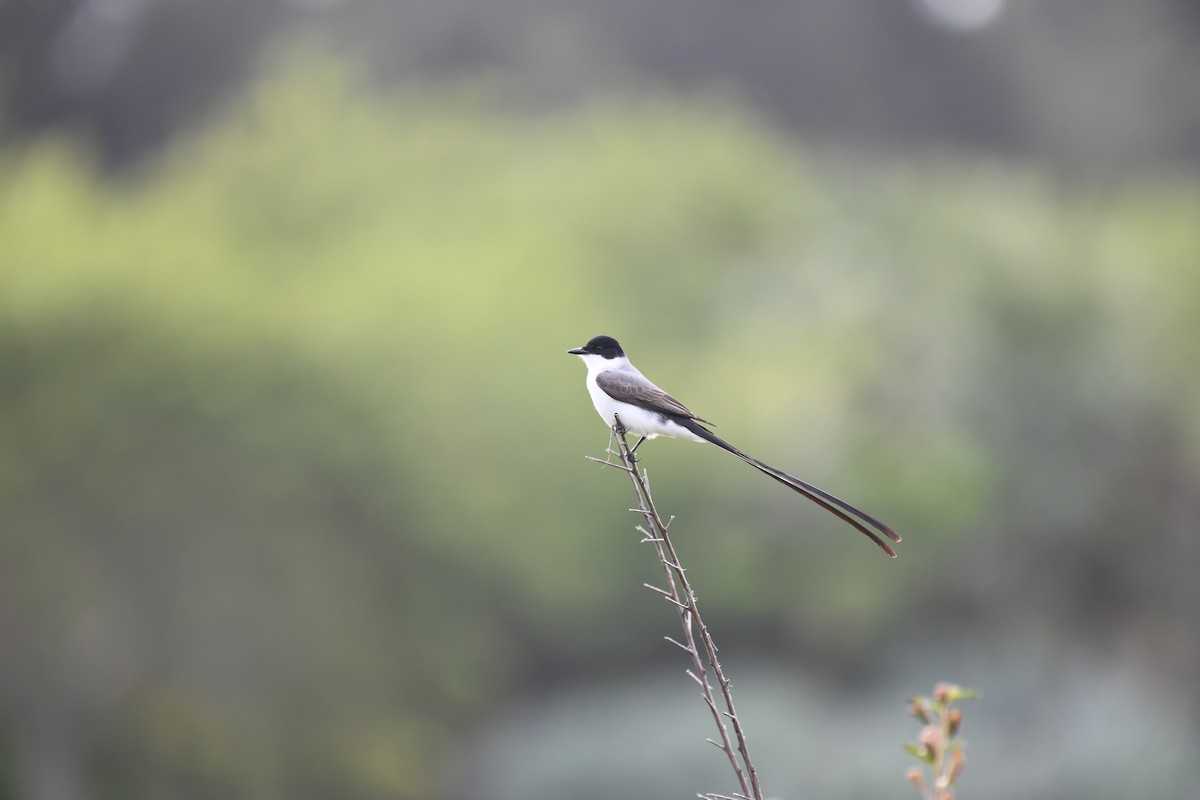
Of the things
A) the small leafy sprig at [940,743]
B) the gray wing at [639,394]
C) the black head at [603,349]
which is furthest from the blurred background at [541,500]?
the small leafy sprig at [940,743]

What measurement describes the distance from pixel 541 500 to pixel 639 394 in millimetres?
11621

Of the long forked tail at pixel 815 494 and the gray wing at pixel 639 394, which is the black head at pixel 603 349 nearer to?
the gray wing at pixel 639 394

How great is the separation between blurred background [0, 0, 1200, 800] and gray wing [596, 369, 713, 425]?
801 cm

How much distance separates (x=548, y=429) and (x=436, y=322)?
91.0 inches

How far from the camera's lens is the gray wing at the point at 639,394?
3.32 m

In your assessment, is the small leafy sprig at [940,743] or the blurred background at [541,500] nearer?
the small leafy sprig at [940,743]

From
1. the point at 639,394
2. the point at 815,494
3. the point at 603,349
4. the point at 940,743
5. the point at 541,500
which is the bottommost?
the point at 940,743

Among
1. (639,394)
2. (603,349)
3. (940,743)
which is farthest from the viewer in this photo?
(603,349)

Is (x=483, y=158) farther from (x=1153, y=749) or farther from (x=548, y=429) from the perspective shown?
(x=1153, y=749)

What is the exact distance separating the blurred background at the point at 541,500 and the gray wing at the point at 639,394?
8012 millimetres

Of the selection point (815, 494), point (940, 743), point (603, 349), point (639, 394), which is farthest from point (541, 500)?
point (940, 743)

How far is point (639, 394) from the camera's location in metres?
3.36

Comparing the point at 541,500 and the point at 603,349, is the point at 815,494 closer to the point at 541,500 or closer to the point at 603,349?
the point at 603,349

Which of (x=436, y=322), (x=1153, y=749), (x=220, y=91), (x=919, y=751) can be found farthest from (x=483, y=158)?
(x=919, y=751)
